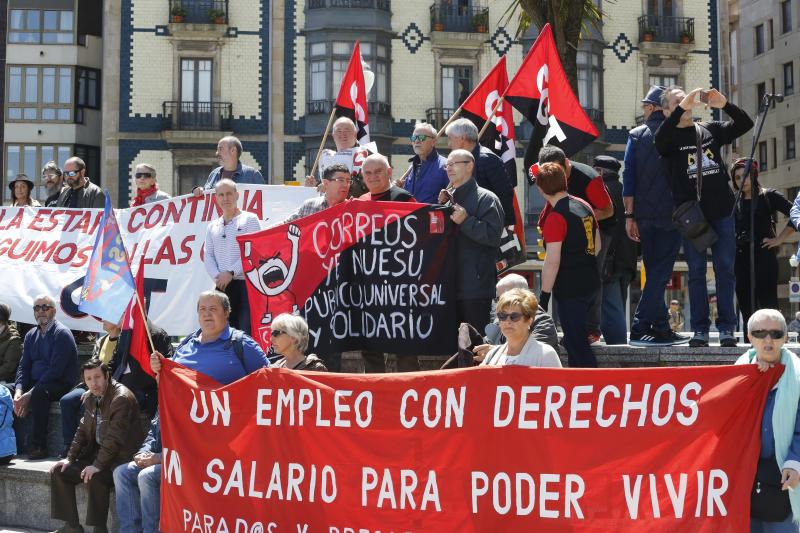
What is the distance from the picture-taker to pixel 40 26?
40281 mm

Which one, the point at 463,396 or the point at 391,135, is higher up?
the point at 391,135

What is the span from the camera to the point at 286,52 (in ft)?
124

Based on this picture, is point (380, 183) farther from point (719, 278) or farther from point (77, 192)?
point (77, 192)

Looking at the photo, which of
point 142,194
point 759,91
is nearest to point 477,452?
point 142,194

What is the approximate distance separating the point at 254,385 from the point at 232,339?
2.46ft

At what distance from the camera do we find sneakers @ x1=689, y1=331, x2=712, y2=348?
9.02m

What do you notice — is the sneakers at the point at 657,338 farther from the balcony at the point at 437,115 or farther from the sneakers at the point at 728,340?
the balcony at the point at 437,115

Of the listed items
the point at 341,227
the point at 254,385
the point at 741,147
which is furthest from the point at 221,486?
the point at 741,147

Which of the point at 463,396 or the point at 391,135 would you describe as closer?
the point at 463,396

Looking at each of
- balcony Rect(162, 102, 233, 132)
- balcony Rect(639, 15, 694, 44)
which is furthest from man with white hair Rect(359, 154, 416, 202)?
balcony Rect(639, 15, 694, 44)

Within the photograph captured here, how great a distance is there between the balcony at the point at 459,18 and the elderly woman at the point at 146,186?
1063 inches

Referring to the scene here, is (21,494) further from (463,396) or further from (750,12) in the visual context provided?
(750,12)

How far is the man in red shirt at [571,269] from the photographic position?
329 inches

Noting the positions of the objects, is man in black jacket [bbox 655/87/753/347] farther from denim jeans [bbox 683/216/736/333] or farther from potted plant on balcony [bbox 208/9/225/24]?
potted plant on balcony [bbox 208/9/225/24]
